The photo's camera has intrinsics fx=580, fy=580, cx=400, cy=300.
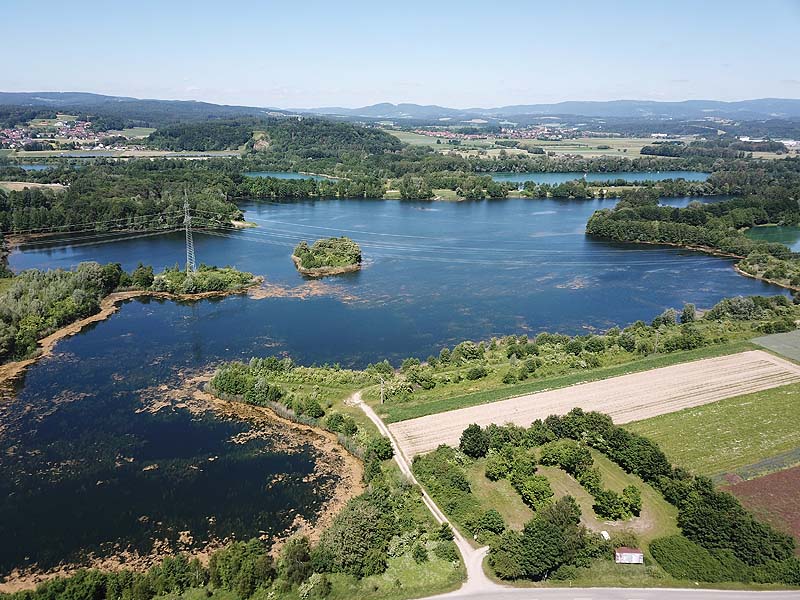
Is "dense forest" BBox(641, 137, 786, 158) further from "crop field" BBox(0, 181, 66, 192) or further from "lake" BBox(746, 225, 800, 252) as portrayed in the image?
"crop field" BBox(0, 181, 66, 192)

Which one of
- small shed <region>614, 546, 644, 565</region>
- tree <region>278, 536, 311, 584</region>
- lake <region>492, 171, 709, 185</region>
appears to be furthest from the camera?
lake <region>492, 171, 709, 185</region>

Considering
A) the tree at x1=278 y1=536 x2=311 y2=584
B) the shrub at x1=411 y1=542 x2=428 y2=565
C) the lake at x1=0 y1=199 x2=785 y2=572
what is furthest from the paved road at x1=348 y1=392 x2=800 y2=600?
the lake at x1=0 y1=199 x2=785 y2=572

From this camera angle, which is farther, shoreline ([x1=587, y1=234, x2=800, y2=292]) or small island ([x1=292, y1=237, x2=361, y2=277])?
small island ([x1=292, y1=237, x2=361, y2=277])

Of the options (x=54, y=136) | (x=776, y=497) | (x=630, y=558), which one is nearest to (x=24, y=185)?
(x=54, y=136)

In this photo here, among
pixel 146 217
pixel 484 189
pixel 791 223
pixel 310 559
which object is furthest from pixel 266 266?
pixel 791 223

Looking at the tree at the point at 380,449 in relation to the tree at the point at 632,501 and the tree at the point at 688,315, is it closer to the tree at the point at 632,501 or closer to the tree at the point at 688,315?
the tree at the point at 632,501

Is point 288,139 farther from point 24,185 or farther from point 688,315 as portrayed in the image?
point 688,315

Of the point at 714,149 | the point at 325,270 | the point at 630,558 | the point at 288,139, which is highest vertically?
the point at 288,139

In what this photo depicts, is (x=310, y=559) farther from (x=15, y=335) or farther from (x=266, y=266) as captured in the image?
(x=266, y=266)
